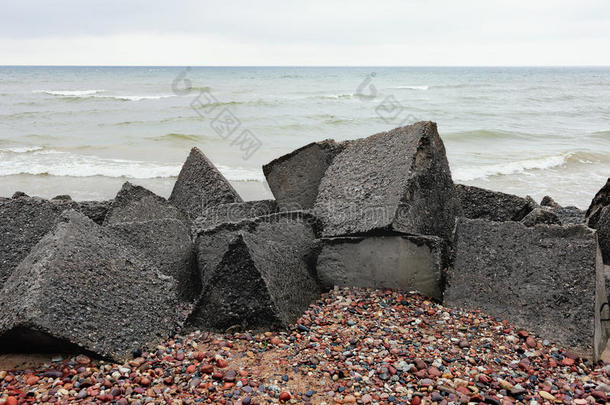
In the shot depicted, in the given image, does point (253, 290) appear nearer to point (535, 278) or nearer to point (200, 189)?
point (535, 278)

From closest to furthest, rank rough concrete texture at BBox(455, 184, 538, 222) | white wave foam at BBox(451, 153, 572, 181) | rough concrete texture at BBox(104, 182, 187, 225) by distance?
rough concrete texture at BBox(104, 182, 187, 225)
rough concrete texture at BBox(455, 184, 538, 222)
white wave foam at BBox(451, 153, 572, 181)

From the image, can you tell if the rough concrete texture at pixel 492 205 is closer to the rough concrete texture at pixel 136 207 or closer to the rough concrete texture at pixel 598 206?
the rough concrete texture at pixel 598 206

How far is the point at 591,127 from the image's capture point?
1839cm

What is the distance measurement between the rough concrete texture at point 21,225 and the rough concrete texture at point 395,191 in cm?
208

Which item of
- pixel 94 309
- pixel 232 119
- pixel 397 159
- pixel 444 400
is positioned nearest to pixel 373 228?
pixel 397 159

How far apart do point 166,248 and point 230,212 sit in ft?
2.28

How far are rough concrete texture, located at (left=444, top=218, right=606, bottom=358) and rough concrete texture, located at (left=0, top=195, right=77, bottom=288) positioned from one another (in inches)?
117

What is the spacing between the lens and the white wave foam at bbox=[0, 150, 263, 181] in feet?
33.7

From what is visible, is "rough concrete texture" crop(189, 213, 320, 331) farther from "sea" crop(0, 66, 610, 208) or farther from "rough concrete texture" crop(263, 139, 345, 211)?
"sea" crop(0, 66, 610, 208)

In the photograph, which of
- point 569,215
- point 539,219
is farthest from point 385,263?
point 569,215

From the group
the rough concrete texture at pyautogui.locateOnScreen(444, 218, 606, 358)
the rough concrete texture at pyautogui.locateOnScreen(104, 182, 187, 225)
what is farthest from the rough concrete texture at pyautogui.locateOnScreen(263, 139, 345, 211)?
the rough concrete texture at pyautogui.locateOnScreen(444, 218, 606, 358)

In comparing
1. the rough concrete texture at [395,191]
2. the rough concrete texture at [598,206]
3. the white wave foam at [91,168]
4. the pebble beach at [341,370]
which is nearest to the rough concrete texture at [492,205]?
the rough concrete texture at [598,206]

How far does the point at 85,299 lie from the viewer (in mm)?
2906

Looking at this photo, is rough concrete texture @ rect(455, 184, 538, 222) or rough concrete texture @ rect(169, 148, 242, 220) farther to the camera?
rough concrete texture @ rect(169, 148, 242, 220)
